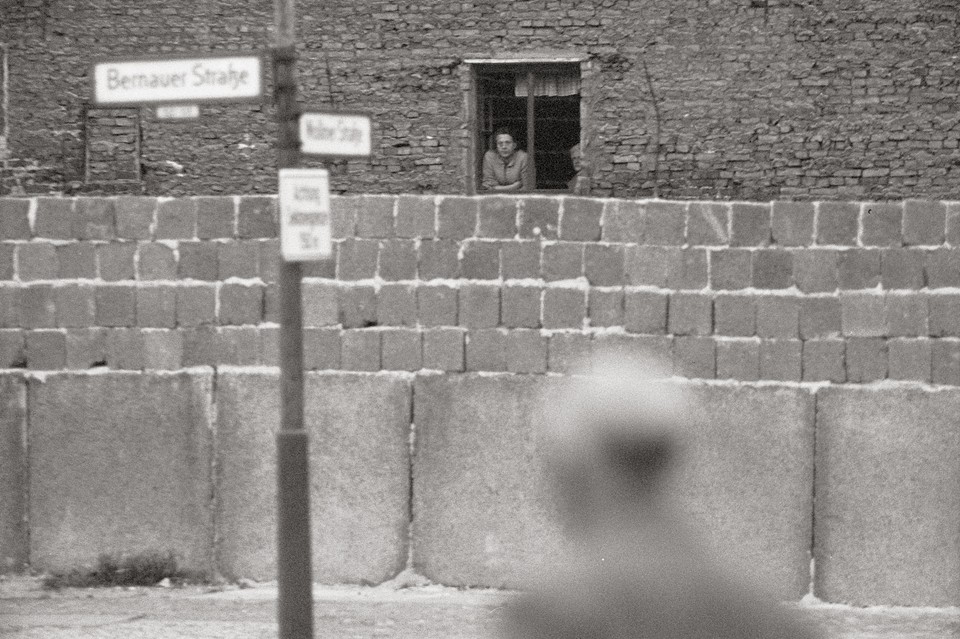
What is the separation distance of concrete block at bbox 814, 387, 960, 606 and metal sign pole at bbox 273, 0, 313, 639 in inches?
138

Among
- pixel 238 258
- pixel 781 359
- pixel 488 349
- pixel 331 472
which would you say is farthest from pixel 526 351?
pixel 238 258

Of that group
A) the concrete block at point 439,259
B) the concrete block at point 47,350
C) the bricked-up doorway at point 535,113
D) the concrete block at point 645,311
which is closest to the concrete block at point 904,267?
the concrete block at point 645,311

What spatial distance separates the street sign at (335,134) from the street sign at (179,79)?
0.33 meters

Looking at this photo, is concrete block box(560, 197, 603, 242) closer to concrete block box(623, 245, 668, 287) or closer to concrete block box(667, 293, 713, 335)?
concrete block box(623, 245, 668, 287)

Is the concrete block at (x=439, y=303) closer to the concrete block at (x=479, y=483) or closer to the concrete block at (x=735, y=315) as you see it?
the concrete block at (x=479, y=483)

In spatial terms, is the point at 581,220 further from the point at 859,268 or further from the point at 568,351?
the point at 859,268

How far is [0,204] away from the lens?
9.70 m

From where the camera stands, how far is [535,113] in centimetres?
1691

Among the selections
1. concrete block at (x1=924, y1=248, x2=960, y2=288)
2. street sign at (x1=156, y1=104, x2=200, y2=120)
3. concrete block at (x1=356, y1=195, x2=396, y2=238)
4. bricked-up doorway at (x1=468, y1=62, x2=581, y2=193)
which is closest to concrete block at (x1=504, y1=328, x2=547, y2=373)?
concrete block at (x1=356, y1=195, x2=396, y2=238)

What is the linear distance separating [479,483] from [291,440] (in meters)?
2.59

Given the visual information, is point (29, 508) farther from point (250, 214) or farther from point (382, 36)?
point (382, 36)

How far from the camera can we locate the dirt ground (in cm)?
848

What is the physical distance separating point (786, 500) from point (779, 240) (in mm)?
1545

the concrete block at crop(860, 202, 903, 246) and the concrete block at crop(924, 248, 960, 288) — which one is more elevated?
the concrete block at crop(860, 202, 903, 246)
